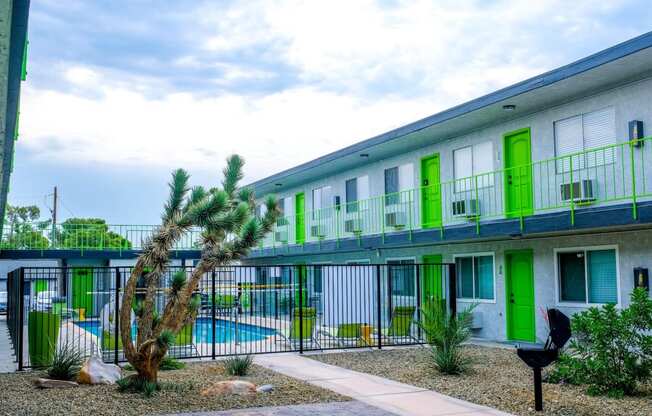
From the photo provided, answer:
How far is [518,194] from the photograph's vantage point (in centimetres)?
1773

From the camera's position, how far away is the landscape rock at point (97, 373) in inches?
444

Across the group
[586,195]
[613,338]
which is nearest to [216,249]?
[613,338]

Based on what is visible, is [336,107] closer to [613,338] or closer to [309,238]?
[309,238]

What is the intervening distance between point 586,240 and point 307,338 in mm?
6699

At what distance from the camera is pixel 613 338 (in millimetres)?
10250

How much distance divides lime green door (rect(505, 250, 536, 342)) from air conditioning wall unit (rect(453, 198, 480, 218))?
1.37 meters

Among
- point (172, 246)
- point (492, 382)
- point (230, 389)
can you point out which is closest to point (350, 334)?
point (492, 382)

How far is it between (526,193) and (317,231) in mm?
12361

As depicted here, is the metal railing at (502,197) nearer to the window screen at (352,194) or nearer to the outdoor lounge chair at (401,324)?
the window screen at (352,194)

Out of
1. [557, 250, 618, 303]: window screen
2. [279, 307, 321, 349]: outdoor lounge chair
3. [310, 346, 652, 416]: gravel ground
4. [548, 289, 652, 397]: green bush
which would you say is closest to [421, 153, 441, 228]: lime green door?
[557, 250, 618, 303]: window screen

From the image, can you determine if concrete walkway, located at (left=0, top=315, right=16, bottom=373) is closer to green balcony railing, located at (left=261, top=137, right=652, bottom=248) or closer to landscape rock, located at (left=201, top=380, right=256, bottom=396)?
landscape rock, located at (left=201, top=380, right=256, bottom=396)

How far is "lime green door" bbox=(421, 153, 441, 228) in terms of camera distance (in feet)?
69.3

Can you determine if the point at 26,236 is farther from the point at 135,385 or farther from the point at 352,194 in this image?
the point at 135,385

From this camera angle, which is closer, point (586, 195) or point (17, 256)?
point (586, 195)
